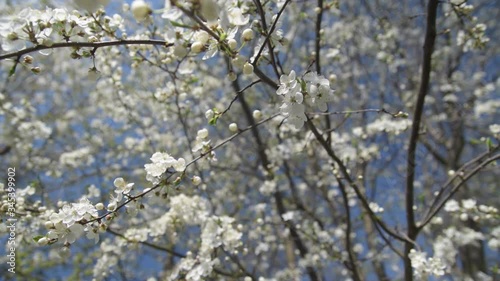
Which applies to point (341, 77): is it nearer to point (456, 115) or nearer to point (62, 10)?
point (456, 115)

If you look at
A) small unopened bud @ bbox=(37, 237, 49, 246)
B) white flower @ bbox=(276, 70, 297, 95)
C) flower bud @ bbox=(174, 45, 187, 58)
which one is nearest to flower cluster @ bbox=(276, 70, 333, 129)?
white flower @ bbox=(276, 70, 297, 95)

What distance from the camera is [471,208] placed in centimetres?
341

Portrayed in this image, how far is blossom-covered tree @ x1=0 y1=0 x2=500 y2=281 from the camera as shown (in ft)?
5.43

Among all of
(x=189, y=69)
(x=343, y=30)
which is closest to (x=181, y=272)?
(x=189, y=69)

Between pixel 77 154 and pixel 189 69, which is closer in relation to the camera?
pixel 189 69

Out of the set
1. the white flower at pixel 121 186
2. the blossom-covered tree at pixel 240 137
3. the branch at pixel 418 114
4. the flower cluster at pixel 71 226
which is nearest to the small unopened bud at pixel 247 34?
the blossom-covered tree at pixel 240 137

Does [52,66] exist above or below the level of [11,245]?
above

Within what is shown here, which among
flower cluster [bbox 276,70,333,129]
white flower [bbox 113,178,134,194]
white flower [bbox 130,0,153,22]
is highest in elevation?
white flower [bbox 130,0,153,22]

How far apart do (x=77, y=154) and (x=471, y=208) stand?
4831 millimetres

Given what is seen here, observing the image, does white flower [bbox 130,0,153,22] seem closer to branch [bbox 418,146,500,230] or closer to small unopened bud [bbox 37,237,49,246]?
small unopened bud [bbox 37,237,49,246]

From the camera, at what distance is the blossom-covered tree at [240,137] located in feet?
5.43

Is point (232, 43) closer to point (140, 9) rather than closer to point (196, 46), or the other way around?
point (196, 46)

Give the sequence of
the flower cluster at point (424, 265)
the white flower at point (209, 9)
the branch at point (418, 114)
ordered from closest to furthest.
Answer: the white flower at point (209, 9)
the branch at point (418, 114)
the flower cluster at point (424, 265)

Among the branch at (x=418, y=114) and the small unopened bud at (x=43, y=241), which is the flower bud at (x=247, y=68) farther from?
the branch at (x=418, y=114)
